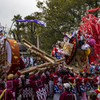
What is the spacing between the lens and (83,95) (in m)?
4.93

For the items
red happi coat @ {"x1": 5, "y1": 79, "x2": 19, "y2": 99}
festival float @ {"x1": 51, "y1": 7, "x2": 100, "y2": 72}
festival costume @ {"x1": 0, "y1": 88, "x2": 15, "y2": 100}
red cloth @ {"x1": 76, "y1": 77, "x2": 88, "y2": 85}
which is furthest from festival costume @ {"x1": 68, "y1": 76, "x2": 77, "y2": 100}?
festival float @ {"x1": 51, "y1": 7, "x2": 100, "y2": 72}

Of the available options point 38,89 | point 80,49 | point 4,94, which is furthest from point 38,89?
point 80,49

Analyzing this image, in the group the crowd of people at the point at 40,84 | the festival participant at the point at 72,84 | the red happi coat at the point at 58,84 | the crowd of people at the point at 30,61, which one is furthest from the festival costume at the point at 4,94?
the crowd of people at the point at 30,61

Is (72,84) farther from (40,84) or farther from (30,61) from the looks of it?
(30,61)

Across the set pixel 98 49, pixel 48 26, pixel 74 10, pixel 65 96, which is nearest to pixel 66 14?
pixel 74 10

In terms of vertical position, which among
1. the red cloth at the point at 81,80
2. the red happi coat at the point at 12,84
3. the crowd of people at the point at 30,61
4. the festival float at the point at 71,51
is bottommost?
the crowd of people at the point at 30,61

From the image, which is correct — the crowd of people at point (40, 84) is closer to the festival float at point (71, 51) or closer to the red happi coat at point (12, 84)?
the red happi coat at point (12, 84)

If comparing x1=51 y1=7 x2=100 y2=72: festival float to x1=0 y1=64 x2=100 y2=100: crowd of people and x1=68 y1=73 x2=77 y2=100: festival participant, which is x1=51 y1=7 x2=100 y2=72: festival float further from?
x1=68 y1=73 x2=77 y2=100: festival participant

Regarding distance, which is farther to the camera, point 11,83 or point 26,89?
point 26,89

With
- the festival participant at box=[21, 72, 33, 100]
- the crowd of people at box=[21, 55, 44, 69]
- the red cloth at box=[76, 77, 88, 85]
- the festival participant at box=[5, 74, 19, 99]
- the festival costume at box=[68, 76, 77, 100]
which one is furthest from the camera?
the crowd of people at box=[21, 55, 44, 69]

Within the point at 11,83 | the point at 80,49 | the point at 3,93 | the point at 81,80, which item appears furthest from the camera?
the point at 80,49

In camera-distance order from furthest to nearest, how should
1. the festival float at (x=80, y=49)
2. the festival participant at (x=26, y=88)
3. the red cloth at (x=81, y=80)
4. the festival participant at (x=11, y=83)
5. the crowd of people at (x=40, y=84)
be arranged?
the festival float at (x=80, y=49)
the red cloth at (x=81, y=80)
the festival participant at (x=26, y=88)
the crowd of people at (x=40, y=84)
the festival participant at (x=11, y=83)

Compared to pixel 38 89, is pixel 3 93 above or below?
above

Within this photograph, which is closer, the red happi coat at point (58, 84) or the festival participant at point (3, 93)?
the festival participant at point (3, 93)
